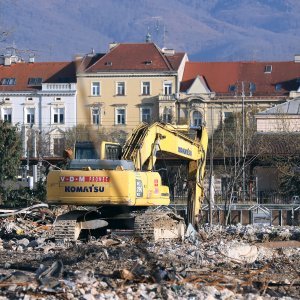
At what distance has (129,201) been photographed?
28953mm

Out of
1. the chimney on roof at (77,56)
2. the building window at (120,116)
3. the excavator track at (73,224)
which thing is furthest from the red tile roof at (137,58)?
the chimney on roof at (77,56)

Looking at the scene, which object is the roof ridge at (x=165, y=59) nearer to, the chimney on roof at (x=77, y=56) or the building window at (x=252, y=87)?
the building window at (x=252, y=87)

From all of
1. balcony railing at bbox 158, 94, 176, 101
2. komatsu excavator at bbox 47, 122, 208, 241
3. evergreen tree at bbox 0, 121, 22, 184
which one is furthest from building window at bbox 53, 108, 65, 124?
komatsu excavator at bbox 47, 122, 208, 241

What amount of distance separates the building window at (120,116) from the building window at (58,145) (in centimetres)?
338

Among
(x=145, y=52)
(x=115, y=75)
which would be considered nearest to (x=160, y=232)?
(x=115, y=75)

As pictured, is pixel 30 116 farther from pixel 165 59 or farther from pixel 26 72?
pixel 165 59

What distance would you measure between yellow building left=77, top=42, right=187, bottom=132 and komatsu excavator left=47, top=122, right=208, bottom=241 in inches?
1010

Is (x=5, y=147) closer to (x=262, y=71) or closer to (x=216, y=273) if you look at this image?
(x=216, y=273)

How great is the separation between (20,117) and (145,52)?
13.7 m

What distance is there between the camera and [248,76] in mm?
95000

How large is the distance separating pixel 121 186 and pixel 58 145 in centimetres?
4702

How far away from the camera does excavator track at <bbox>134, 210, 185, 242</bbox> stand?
30.0 m

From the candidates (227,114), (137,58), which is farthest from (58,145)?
(227,114)

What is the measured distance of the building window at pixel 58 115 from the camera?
81.4 meters
